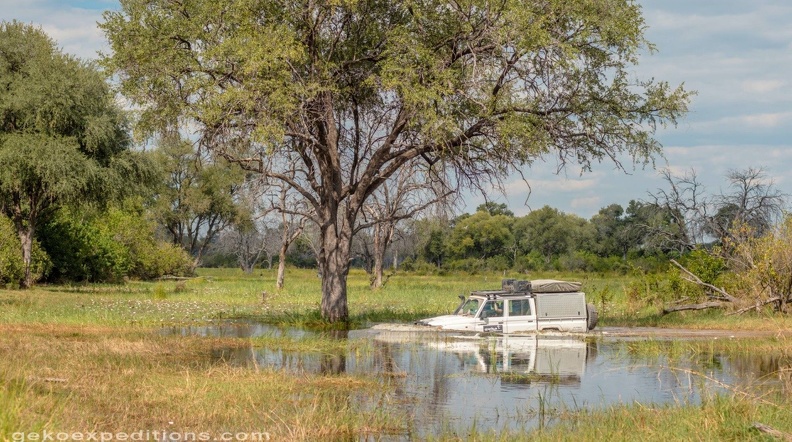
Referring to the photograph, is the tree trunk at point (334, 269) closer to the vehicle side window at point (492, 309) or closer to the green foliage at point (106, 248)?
the vehicle side window at point (492, 309)

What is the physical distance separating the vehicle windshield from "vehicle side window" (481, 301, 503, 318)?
0.24 m

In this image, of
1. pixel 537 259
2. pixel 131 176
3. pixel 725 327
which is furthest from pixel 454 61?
pixel 537 259

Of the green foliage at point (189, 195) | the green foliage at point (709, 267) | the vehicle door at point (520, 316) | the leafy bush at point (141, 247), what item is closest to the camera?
the vehicle door at point (520, 316)

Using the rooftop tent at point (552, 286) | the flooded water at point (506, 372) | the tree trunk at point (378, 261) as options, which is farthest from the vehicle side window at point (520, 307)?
the tree trunk at point (378, 261)

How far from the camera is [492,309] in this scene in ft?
85.0

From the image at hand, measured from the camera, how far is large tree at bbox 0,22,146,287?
1754 inches

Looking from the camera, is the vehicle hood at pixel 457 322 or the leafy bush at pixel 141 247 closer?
the vehicle hood at pixel 457 322

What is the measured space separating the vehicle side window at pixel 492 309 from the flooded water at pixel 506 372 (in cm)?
65

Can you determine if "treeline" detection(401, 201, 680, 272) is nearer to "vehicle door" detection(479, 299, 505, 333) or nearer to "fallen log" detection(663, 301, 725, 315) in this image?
"fallen log" detection(663, 301, 725, 315)

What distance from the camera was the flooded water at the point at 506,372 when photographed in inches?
556

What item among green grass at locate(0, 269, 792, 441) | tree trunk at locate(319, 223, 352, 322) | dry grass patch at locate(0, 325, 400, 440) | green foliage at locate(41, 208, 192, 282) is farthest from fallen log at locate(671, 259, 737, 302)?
green foliage at locate(41, 208, 192, 282)

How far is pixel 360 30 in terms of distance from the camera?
2856 centimetres

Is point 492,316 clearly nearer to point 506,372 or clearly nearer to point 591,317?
point 591,317

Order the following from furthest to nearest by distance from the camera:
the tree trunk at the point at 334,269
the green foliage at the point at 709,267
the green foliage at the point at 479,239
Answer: the green foliage at the point at 479,239
the green foliage at the point at 709,267
the tree trunk at the point at 334,269
